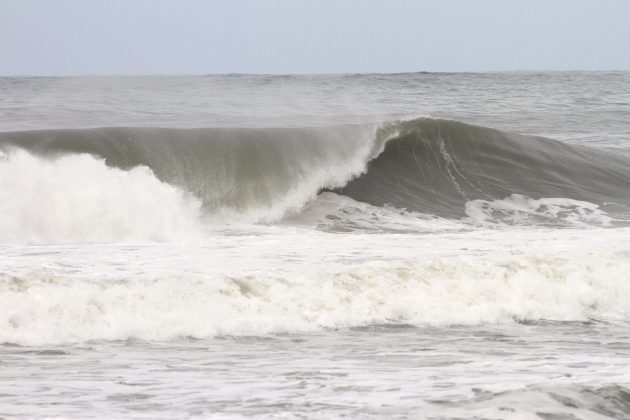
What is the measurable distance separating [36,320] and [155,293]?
93cm

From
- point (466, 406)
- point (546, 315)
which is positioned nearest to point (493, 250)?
point (546, 315)

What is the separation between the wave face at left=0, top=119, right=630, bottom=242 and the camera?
11469 millimetres

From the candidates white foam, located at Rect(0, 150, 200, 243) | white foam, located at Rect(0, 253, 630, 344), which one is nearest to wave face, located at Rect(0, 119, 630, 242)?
white foam, located at Rect(0, 150, 200, 243)

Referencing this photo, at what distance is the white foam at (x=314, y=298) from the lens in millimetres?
7047

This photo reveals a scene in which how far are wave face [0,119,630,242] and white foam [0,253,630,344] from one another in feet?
10.8

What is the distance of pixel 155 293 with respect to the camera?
296 inches

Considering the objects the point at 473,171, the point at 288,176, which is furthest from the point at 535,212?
the point at 288,176

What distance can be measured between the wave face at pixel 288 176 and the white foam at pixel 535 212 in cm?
3

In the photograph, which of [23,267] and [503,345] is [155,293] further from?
[503,345]

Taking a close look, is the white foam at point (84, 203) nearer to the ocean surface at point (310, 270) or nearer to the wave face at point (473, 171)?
the ocean surface at point (310, 270)

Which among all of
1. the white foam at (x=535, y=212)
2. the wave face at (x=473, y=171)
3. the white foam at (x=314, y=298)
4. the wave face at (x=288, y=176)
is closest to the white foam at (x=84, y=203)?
the wave face at (x=288, y=176)

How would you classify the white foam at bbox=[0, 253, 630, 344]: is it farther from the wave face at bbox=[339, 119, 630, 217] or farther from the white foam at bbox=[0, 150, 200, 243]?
the wave face at bbox=[339, 119, 630, 217]

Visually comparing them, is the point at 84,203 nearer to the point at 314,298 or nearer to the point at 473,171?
the point at 314,298

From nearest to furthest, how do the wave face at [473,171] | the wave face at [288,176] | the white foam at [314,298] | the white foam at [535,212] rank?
the white foam at [314,298], the wave face at [288,176], the white foam at [535,212], the wave face at [473,171]
